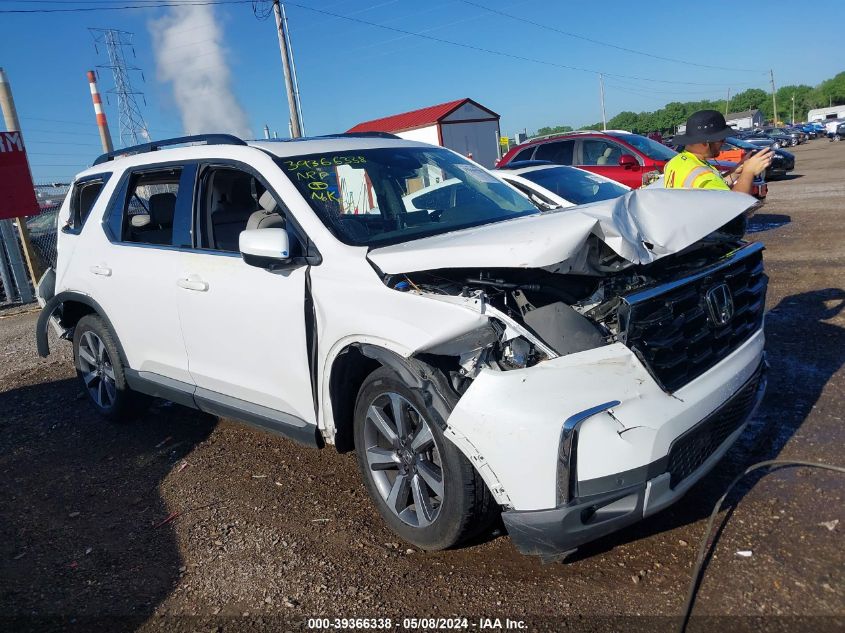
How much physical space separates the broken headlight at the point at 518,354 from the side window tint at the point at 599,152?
34.4ft

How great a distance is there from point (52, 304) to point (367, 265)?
12.0 ft

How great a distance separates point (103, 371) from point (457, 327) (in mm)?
3784

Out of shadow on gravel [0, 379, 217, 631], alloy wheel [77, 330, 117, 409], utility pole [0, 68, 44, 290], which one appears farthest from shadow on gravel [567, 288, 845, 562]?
utility pole [0, 68, 44, 290]

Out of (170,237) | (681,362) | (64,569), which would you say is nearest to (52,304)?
(170,237)

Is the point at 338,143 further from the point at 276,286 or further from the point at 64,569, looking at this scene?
Answer: the point at 64,569

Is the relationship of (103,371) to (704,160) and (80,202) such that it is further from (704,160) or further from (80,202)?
(704,160)

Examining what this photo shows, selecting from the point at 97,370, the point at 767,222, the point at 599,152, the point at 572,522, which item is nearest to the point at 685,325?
the point at 572,522

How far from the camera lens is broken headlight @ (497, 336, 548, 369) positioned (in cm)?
270

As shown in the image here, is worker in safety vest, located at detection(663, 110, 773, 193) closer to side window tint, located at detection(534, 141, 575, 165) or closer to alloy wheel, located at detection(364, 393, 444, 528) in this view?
alloy wheel, located at detection(364, 393, 444, 528)

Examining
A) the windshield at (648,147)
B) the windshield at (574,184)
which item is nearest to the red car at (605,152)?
the windshield at (648,147)

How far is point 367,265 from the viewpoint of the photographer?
126 inches

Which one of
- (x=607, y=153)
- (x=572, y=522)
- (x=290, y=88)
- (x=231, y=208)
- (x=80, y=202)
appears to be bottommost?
(x=572, y=522)

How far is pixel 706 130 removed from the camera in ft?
15.9

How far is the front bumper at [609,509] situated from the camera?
259cm
